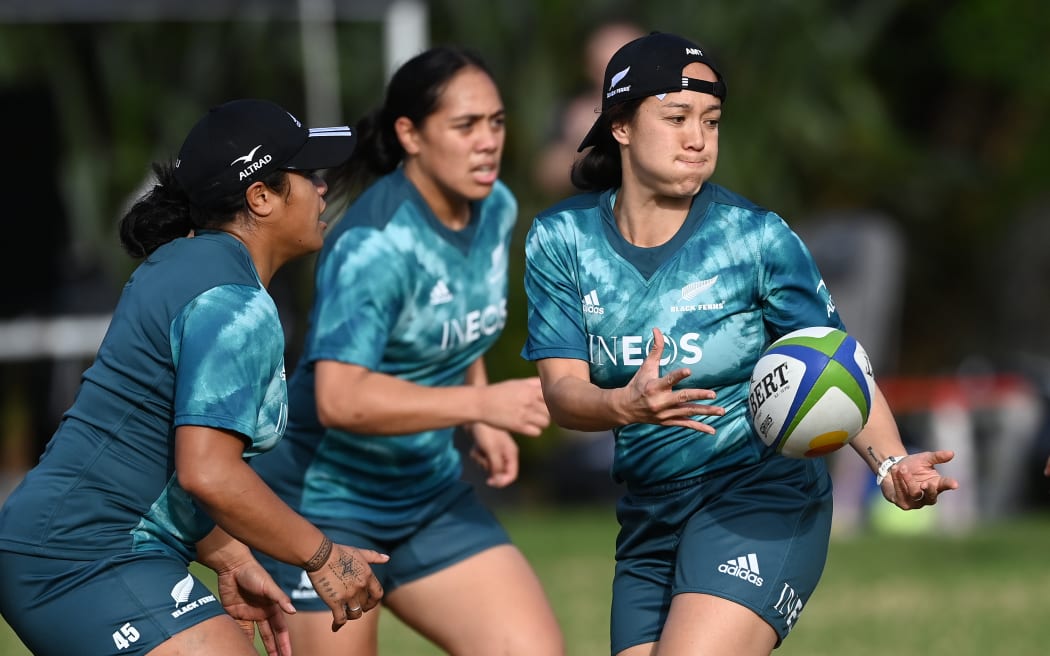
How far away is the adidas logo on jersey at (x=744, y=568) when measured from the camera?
4133mm

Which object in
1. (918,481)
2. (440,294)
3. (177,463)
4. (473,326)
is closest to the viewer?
(177,463)

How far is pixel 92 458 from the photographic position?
12.6ft

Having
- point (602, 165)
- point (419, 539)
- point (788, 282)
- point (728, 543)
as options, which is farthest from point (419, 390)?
point (788, 282)

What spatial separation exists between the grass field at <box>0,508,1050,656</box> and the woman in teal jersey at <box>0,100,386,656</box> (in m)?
3.84

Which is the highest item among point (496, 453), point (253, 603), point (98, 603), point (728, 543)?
point (98, 603)

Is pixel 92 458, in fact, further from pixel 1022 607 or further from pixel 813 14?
pixel 813 14

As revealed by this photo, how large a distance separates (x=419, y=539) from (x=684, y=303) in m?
1.49

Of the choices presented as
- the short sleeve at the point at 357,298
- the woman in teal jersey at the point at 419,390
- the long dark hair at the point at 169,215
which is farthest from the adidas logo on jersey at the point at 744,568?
the long dark hair at the point at 169,215

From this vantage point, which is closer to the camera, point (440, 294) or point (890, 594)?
point (440, 294)

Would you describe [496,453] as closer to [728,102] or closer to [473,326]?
[473,326]

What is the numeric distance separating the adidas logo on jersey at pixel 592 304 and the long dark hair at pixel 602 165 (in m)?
0.43

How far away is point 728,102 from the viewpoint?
1507 cm

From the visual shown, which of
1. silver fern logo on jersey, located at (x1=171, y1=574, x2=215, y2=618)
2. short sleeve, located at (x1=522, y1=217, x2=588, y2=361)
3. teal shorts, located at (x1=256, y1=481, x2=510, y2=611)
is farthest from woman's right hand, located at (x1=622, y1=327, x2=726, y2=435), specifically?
teal shorts, located at (x1=256, y1=481, x2=510, y2=611)

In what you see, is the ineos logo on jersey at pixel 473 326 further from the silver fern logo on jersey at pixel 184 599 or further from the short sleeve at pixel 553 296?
the silver fern logo on jersey at pixel 184 599
